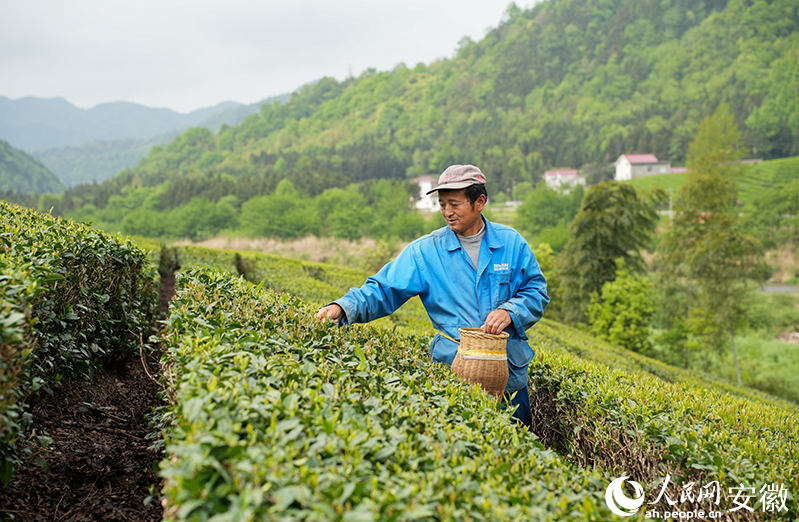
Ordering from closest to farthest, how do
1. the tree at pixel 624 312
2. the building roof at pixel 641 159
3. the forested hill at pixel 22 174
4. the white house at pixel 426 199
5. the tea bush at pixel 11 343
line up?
the tea bush at pixel 11 343, the tree at pixel 624 312, the white house at pixel 426 199, the building roof at pixel 641 159, the forested hill at pixel 22 174

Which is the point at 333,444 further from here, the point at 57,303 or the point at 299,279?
the point at 299,279

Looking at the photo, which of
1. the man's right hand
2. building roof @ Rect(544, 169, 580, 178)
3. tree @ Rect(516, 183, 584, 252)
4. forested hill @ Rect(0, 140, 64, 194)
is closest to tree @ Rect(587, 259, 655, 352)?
the man's right hand

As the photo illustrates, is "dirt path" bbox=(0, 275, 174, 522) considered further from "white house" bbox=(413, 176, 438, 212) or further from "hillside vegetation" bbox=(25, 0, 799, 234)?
"hillside vegetation" bbox=(25, 0, 799, 234)

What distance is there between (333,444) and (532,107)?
142 metres

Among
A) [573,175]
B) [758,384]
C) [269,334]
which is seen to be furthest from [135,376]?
[573,175]

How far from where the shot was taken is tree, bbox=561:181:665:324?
20.5 m

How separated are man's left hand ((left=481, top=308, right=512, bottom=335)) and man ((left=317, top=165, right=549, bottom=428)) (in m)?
0.17

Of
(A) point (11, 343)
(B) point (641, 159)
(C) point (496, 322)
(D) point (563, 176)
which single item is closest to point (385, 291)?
(C) point (496, 322)

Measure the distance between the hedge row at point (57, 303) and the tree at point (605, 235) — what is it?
1934cm

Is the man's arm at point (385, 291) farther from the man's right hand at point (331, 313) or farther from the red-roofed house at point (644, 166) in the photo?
the red-roofed house at point (644, 166)

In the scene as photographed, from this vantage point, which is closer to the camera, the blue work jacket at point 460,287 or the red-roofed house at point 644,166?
the blue work jacket at point 460,287

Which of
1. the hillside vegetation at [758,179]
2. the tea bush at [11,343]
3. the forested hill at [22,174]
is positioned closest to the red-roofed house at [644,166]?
the hillside vegetation at [758,179]

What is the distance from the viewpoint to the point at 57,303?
10.1 ft

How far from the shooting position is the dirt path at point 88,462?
2.52 meters
